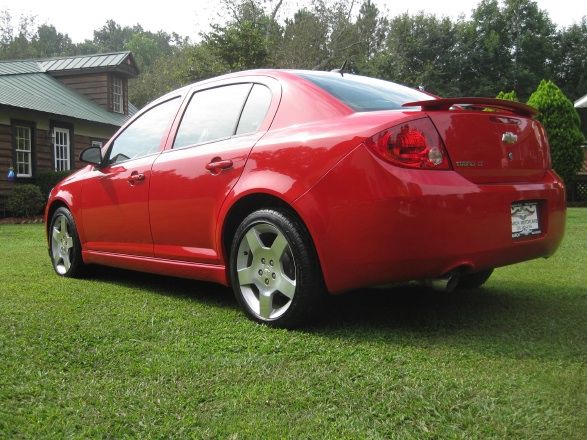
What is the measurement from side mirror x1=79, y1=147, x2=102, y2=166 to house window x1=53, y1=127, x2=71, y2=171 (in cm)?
1396

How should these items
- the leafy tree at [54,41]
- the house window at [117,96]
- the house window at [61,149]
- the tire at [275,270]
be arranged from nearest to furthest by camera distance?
the tire at [275,270] < the house window at [61,149] < the house window at [117,96] < the leafy tree at [54,41]

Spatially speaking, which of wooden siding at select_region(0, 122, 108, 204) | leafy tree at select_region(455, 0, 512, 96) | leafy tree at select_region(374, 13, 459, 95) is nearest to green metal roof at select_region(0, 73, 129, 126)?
wooden siding at select_region(0, 122, 108, 204)

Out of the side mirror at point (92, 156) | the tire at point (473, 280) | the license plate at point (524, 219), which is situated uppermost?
the side mirror at point (92, 156)

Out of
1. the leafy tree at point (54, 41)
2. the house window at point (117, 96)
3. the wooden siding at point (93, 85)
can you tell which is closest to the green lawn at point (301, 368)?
the wooden siding at point (93, 85)

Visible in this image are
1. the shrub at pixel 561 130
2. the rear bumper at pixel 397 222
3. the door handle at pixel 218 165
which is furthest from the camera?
the shrub at pixel 561 130

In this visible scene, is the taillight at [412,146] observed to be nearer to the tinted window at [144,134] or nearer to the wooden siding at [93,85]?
the tinted window at [144,134]

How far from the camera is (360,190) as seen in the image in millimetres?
2885

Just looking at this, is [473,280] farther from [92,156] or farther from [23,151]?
[23,151]

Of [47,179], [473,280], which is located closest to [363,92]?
[473,280]

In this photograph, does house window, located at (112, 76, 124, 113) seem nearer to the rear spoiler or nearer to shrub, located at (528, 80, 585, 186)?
shrub, located at (528, 80, 585, 186)

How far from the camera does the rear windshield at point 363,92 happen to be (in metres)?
3.35

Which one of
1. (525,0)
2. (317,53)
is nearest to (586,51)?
(525,0)

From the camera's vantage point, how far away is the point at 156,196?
408 cm

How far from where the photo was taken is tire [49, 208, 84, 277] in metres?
5.13
